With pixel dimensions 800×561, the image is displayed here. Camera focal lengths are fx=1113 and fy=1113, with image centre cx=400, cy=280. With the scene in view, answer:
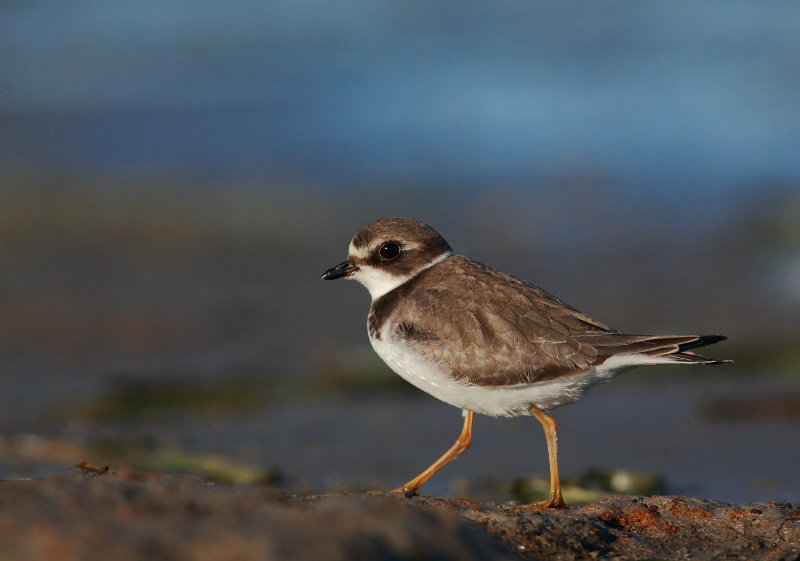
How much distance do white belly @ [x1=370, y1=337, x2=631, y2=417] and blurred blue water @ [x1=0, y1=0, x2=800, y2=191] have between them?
10474mm

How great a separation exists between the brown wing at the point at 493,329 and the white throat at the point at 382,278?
0.30m

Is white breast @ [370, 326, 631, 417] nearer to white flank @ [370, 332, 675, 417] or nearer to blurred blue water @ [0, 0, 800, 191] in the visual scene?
white flank @ [370, 332, 675, 417]

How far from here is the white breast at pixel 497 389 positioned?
518 cm

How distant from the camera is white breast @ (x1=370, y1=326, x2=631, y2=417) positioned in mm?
5176

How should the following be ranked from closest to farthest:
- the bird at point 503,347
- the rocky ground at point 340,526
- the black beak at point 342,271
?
1. the rocky ground at point 340,526
2. the bird at point 503,347
3. the black beak at point 342,271

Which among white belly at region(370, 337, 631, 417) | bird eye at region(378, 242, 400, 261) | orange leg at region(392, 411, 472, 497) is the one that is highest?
bird eye at region(378, 242, 400, 261)

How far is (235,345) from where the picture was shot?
1005cm

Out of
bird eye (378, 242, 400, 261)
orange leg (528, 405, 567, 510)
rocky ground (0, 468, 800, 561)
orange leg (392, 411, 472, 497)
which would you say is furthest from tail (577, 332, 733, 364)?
bird eye (378, 242, 400, 261)

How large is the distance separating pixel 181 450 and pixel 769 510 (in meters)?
3.70

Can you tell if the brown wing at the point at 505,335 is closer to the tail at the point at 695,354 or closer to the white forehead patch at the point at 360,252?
the tail at the point at 695,354

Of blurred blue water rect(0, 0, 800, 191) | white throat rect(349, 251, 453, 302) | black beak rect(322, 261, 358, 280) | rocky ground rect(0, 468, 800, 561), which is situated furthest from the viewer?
blurred blue water rect(0, 0, 800, 191)

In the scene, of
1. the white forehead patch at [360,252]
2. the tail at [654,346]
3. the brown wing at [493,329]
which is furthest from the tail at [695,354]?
the white forehead patch at [360,252]

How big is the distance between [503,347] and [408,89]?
592 inches

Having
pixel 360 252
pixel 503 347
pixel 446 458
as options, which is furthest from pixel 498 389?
pixel 360 252
